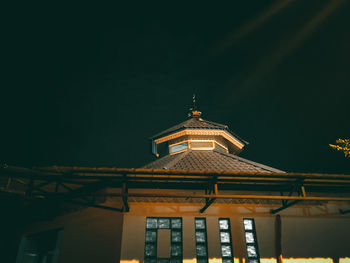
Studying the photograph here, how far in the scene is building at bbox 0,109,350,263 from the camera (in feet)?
26.9

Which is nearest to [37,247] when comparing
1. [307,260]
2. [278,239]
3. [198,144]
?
[198,144]

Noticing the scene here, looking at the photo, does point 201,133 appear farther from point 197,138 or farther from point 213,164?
point 213,164

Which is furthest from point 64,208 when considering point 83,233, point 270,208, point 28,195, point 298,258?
point 298,258

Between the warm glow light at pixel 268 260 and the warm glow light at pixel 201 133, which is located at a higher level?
the warm glow light at pixel 201 133

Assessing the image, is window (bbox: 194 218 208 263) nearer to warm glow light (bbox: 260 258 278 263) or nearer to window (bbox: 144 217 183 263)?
window (bbox: 144 217 183 263)

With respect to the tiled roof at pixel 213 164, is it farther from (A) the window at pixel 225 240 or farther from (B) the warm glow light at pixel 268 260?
(B) the warm glow light at pixel 268 260

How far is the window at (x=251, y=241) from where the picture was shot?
9.05 m

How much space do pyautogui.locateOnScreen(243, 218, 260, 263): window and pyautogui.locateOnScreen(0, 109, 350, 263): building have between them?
0.04 metres

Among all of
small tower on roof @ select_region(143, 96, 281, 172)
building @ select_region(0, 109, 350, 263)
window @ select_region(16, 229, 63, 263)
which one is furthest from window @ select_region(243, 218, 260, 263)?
window @ select_region(16, 229, 63, 263)

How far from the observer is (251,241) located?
934 centimetres

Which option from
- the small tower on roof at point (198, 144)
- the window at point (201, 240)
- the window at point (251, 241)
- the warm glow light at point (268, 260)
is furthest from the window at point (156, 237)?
the small tower on roof at point (198, 144)

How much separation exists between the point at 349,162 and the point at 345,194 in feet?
69.4

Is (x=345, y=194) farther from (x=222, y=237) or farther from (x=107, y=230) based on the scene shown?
(x=107, y=230)

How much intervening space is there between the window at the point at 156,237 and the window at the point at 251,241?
2.69 meters
